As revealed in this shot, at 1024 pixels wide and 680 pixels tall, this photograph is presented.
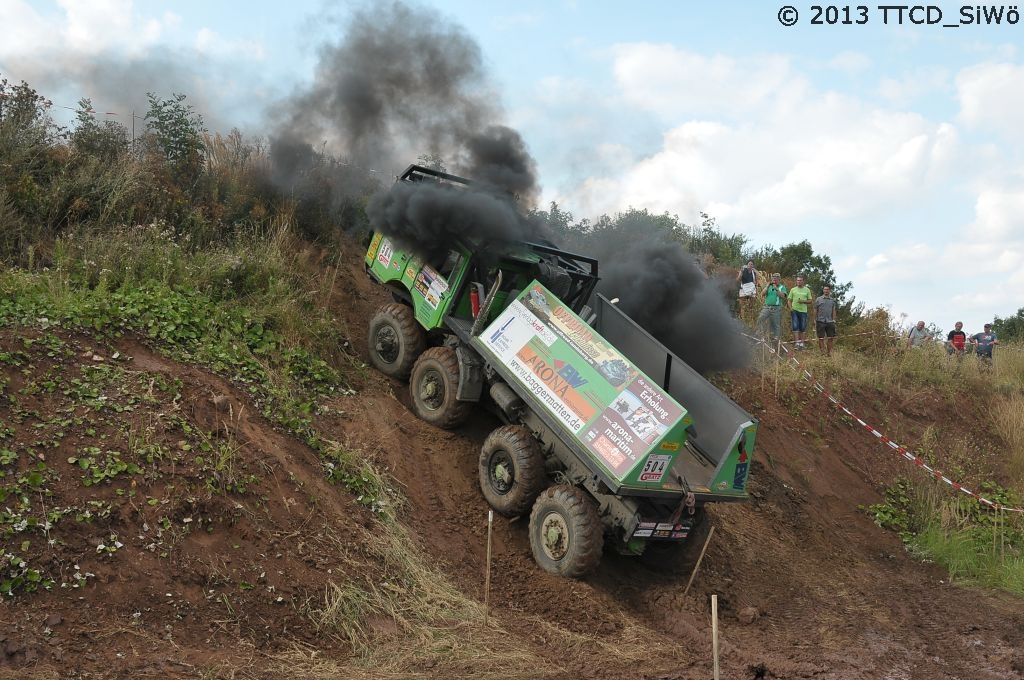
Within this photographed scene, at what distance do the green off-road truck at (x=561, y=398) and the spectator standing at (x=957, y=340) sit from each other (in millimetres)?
13625

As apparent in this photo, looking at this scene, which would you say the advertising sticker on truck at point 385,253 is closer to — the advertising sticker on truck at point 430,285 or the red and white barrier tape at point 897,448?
the advertising sticker on truck at point 430,285

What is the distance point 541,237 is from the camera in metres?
10.7

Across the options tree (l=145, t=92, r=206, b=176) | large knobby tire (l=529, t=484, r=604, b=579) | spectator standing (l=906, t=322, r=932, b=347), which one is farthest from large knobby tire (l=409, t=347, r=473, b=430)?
spectator standing (l=906, t=322, r=932, b=347)

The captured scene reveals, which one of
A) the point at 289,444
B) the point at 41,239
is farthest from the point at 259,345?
the point at 41,239

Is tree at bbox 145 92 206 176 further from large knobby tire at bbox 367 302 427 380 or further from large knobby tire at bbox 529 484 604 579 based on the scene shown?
large knobby tire at bbox 529 484 604 579

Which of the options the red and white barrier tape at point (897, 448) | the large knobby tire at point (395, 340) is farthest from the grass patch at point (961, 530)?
the large knobby tire at point (395, 340)

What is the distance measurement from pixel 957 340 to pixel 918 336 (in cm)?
197

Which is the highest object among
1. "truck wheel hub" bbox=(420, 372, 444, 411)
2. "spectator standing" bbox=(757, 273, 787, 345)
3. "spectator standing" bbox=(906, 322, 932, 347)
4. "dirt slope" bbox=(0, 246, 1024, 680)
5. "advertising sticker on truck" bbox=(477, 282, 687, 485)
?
"spectator standing" bbox=(906, 322, 932, 347)

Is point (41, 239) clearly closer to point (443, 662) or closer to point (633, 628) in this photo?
point (443, 662)

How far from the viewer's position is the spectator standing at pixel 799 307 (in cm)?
1700

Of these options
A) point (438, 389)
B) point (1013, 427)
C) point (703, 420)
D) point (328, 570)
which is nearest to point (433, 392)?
point (438, 389)

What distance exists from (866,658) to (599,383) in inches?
139

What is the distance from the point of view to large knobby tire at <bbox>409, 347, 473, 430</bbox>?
9.35 meters

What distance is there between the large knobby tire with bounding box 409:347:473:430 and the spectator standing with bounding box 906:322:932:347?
13.1 m
